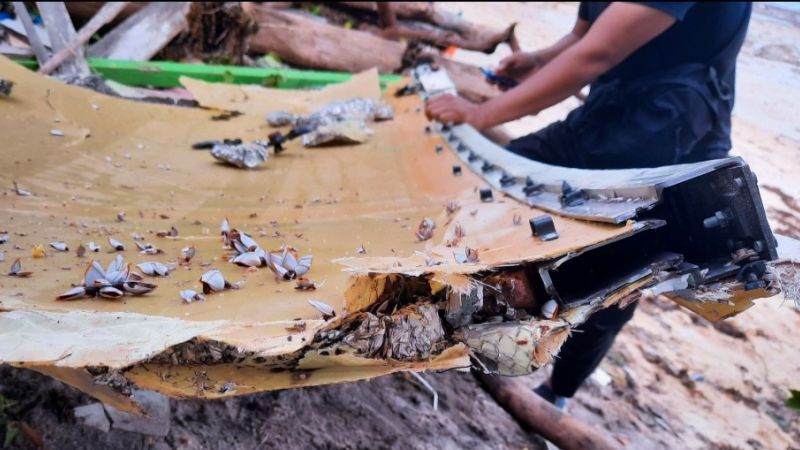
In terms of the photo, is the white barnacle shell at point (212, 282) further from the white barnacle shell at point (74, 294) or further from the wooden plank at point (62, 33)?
the wooden plank at point (62, 33)

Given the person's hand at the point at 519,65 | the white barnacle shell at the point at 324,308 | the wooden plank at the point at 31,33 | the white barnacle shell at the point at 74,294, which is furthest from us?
the wooden plank at the point at 31,33

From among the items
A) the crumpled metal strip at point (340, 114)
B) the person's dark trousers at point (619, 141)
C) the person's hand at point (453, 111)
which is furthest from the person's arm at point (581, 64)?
the crumpled metal strip at point (340, 114)

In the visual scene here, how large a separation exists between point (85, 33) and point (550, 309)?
124 inches

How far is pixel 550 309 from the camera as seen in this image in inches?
49.0

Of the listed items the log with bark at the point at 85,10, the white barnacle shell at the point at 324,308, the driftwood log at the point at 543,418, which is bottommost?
the driftwood log at the point at 543,418

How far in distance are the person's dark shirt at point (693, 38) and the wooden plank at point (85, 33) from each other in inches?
106

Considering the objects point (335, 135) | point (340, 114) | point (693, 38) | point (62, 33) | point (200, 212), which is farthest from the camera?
point (62, 33)

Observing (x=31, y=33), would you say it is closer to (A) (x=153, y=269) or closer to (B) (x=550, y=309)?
(A) (x=153, y=269)

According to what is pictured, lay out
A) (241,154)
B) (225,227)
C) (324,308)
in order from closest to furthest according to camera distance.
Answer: (324,308)
(225,227)
(241,154)

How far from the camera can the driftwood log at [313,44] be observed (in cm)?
411

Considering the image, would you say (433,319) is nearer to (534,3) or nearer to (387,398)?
(387,398)

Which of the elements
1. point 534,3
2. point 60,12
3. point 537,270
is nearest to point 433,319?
Result: point 537,270

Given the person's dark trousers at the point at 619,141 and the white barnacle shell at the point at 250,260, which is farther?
the person's dark trousers at the point at 619,141

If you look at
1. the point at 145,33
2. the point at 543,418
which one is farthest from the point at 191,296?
the point at 145,33
